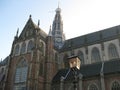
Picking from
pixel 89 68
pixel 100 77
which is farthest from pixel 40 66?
pixel 100 77

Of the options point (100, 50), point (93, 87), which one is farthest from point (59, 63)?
point (93, 87)

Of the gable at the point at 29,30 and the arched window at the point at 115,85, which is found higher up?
the gable at the point at 29,30

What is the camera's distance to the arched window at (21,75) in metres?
29.4

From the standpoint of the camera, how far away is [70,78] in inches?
1117

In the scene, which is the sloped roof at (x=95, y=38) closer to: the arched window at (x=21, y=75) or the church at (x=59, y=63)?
the church at (x=59, y=63)

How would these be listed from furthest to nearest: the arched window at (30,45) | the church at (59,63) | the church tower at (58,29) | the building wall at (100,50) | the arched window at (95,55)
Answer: the church tower at (58,29)
the arched window at (30,45)
the arched window at (95,55)
the building wall at (100,50)
the church at (59,63)

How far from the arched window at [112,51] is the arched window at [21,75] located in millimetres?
16487

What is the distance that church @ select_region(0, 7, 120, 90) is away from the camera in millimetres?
26406

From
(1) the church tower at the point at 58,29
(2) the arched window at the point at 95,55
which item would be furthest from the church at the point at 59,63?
(1) the church tower at the point at 58,29

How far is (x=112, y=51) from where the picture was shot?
101 ft

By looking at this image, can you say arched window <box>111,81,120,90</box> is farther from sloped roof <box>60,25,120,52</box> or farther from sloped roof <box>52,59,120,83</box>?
sloped roof <box>60,25,120,52</box>

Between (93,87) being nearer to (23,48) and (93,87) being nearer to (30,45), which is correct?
(30,45)

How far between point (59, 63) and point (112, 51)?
38.3 ft

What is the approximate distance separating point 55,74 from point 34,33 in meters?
9.62
